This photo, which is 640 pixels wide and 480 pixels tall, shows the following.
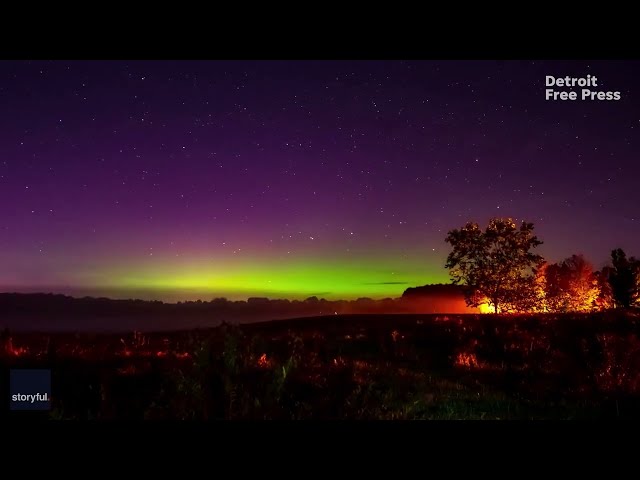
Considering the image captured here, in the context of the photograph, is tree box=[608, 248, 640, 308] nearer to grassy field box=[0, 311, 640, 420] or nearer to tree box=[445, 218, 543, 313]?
tree box=[445, 218, 543, 313]

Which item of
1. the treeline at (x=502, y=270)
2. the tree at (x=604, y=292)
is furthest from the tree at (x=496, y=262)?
the tree at (x=604, y=292)

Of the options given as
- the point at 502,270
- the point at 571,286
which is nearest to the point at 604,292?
the point at 571,286

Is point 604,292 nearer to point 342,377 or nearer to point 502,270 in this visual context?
point 502,270

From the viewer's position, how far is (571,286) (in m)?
49.5

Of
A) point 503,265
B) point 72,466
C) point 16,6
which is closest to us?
point 72,466

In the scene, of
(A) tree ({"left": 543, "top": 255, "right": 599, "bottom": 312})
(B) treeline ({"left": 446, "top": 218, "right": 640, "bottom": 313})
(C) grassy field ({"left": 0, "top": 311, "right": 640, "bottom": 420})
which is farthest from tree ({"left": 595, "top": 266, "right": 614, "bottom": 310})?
(C) grassy field ({"left": 0, "top": 311, "right": 640, "bottom": 420})

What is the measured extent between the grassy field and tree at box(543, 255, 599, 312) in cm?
2955

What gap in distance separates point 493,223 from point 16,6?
127ft

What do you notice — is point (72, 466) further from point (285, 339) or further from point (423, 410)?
point (285, 339)

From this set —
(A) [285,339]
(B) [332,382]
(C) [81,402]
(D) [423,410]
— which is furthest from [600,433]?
(A) [285,339]

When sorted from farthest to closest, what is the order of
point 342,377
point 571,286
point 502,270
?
point 571,286
point 502,270
point 342,377

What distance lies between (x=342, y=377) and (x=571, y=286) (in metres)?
49.3

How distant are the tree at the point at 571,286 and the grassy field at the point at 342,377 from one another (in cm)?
2955

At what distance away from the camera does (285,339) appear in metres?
14.6
